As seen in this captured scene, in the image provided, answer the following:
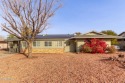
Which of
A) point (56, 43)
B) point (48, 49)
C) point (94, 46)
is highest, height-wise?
point (56, 43)

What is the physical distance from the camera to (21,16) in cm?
2142

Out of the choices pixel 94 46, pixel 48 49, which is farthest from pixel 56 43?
pixel 94 46

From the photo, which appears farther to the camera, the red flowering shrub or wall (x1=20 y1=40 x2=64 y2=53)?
wall (x1=20 y1=40 x2=64 y2=53)

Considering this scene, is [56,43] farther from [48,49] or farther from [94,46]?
[94,46]

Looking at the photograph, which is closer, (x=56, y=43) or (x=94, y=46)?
(x=94, y=46)

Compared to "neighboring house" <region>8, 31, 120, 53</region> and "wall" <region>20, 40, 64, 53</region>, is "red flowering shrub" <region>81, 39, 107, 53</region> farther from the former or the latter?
"wall" <region>20, 40, 64, 53</region>

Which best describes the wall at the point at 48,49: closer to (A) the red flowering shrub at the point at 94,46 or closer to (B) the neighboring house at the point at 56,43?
(B) the neighboring house at the point at 56,43

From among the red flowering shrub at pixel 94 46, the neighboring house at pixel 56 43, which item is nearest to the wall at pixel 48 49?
the neighboring house at pixel 56 43

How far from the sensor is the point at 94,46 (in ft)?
85.5

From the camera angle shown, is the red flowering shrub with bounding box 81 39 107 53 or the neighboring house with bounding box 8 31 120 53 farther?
the neighboring house with bounding box 8 31 120 53

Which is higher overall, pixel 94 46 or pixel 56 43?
pixel 56 43

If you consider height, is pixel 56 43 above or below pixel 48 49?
above

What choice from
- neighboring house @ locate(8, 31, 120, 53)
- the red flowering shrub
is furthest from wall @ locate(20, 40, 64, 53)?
the red flowering shrub

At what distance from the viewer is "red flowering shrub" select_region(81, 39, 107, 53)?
2588 centimetres
